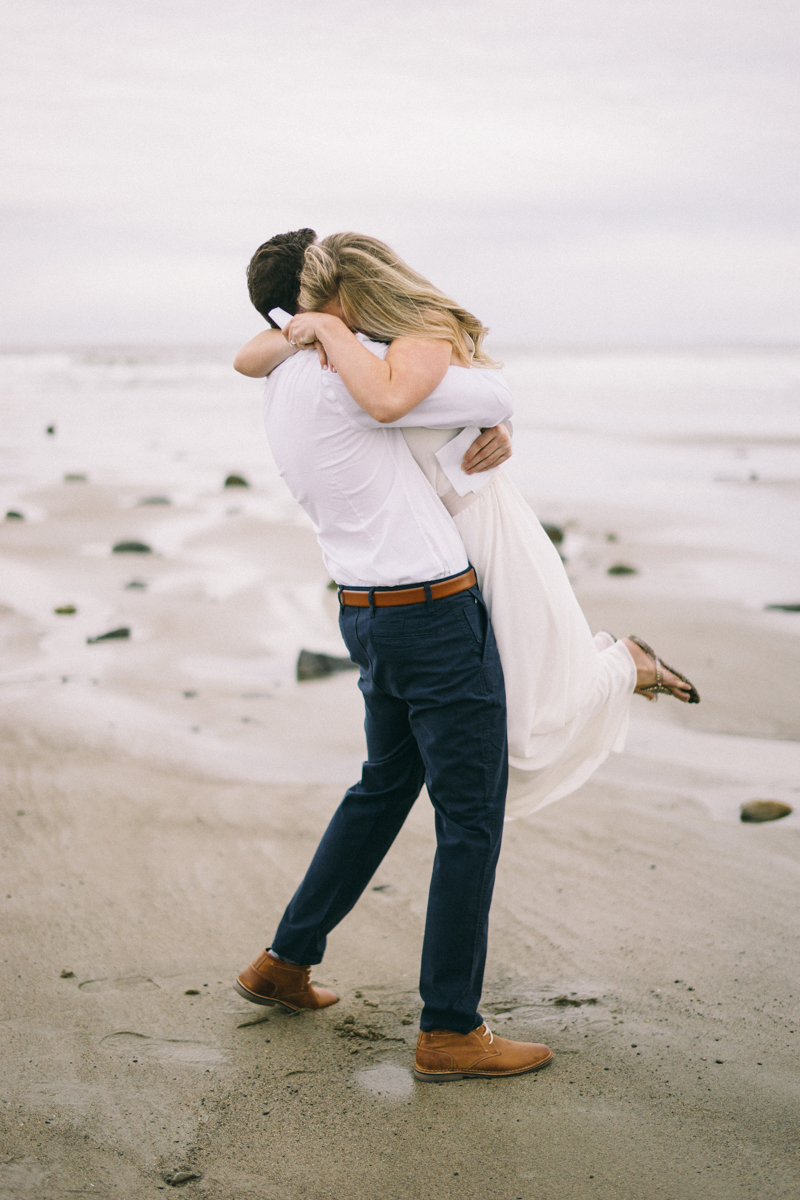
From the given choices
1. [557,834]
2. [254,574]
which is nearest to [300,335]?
[557,834]

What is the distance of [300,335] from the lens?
96.0 inches

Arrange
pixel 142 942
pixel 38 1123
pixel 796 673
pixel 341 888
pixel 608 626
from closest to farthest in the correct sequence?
pixel 38 1123, pixel 341 888, pixel 142 942, pixel 796 673, pixel 608 626

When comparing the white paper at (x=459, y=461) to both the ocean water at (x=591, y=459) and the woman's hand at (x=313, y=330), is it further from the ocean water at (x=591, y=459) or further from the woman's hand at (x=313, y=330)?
the ocean water at (x=591, y=459)

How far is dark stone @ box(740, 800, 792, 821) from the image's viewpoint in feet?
13.9

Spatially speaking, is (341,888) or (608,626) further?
(608,626)

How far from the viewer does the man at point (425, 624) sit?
245 centimetres

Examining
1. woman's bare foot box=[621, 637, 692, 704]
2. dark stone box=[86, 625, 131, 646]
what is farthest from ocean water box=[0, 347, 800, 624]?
woman's bare foot box=[621, 637, 692, 704]

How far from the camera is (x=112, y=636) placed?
665 cm

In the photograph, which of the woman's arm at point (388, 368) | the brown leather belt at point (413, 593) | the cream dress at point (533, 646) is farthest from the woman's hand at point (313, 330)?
the brown leather belt at point (413, 593)

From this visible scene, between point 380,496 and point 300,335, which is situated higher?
point 300,335

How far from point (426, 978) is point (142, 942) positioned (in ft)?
3.76

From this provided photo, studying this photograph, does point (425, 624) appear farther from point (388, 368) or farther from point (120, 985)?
point (120, 985)

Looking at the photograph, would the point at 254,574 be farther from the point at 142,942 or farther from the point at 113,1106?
the point at 113,1106

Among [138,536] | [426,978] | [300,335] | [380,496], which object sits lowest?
[138,536]
